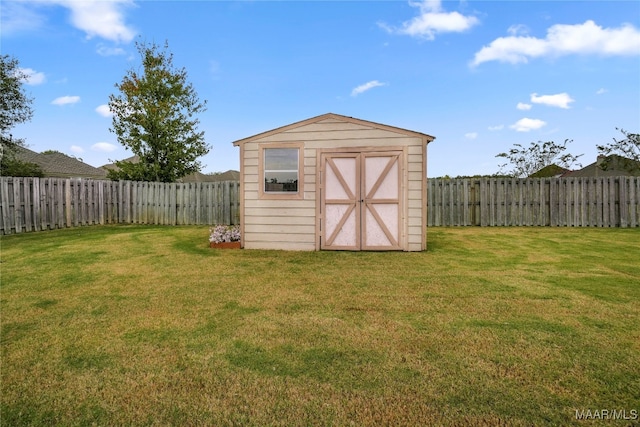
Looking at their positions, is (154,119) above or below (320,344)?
above

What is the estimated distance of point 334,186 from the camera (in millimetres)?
8430

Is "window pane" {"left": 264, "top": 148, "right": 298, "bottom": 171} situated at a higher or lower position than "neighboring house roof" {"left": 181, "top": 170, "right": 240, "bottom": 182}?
lower

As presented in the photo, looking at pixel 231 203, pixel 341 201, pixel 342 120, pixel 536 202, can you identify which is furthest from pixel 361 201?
pixel 536 202

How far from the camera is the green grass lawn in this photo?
85.0 inches

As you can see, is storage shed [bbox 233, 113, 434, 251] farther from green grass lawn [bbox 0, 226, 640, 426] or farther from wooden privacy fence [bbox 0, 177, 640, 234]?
wooden privacy fence [bbox 0, 177, 640, 234]

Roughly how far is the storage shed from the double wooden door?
0.02m

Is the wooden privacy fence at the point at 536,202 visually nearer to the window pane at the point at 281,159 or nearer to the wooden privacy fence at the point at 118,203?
the window pane at the point at 281,159

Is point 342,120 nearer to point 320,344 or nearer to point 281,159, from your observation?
point 281,159

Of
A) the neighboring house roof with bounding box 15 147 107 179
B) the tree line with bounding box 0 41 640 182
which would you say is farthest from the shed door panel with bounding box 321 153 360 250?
the neighboring house roof with bounding box 15 147 107 179

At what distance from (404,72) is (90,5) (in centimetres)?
1174

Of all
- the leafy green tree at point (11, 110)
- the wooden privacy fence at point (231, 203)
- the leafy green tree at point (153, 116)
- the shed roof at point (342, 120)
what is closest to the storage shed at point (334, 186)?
the shed roof at point (342, 120)

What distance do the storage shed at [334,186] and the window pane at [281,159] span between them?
3 centimetres

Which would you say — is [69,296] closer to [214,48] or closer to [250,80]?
[214,48]

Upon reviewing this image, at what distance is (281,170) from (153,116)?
44.2 feet
